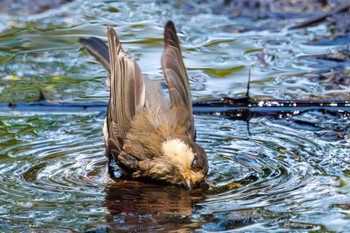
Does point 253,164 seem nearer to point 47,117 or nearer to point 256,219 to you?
point 256,219

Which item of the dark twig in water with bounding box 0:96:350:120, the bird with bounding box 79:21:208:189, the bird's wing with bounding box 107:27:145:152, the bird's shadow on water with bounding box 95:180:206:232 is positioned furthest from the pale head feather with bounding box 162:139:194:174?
the dark twig in water with bounding box 0:96:350:120

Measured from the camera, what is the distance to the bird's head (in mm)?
5797

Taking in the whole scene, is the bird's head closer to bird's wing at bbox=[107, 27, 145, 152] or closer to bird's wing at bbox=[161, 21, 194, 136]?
bird's wing at bbox=[161, 21, 194, 136]

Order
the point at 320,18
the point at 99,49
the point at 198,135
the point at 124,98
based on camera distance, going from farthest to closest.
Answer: the point at 320,18, the point at 99,49, the point at 198,135, the point at 124,98

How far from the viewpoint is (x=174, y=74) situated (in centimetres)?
645

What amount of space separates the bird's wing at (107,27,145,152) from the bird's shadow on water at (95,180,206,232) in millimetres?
495

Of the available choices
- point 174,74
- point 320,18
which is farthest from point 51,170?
point 320,18

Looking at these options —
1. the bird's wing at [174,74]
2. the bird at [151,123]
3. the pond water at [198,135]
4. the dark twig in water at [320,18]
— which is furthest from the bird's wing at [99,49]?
the dark twig in water at [320,18]

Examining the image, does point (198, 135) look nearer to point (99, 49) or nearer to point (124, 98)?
point (124, 98)

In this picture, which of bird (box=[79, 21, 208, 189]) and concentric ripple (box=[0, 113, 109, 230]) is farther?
bird (box=[79, 21, 208, 189])

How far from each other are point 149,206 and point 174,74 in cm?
130

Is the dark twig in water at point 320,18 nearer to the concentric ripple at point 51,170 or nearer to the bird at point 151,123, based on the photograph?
the concentric ripple at point 51,170

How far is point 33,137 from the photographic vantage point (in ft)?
22.2

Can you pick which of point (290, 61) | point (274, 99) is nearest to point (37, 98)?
point (274, 99)
